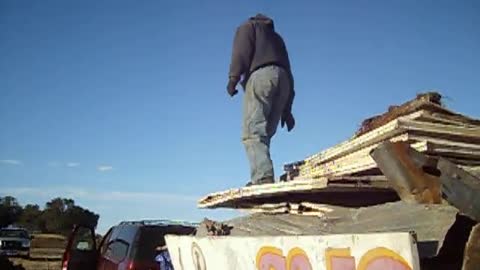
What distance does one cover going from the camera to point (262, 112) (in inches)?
252

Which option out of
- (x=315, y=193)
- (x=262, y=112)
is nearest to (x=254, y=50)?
(x=262, y=112)

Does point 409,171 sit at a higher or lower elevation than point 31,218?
lower

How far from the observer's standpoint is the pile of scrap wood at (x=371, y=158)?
4.56 metres

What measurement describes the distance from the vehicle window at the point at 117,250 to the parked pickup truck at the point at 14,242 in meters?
21.2

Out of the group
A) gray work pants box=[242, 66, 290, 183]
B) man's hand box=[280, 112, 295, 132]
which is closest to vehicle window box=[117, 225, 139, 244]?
man's hand box=[280, 112, 295, 132]

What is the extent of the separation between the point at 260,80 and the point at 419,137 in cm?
225

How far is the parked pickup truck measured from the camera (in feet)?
102

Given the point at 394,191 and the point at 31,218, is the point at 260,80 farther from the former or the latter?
the point at 31,218

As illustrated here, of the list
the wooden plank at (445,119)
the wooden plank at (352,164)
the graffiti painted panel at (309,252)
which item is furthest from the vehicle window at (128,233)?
the wooden plank at (445,119)

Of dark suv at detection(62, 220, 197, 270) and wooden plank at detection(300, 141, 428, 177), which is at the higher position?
wooden plank at detection(300, 141, 428, 177)

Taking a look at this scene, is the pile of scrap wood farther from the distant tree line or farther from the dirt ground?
the distant tree line

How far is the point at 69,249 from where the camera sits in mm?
11594

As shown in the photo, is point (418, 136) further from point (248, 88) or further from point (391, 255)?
point (248, 88)

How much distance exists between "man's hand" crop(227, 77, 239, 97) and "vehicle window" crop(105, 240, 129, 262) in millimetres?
4033
